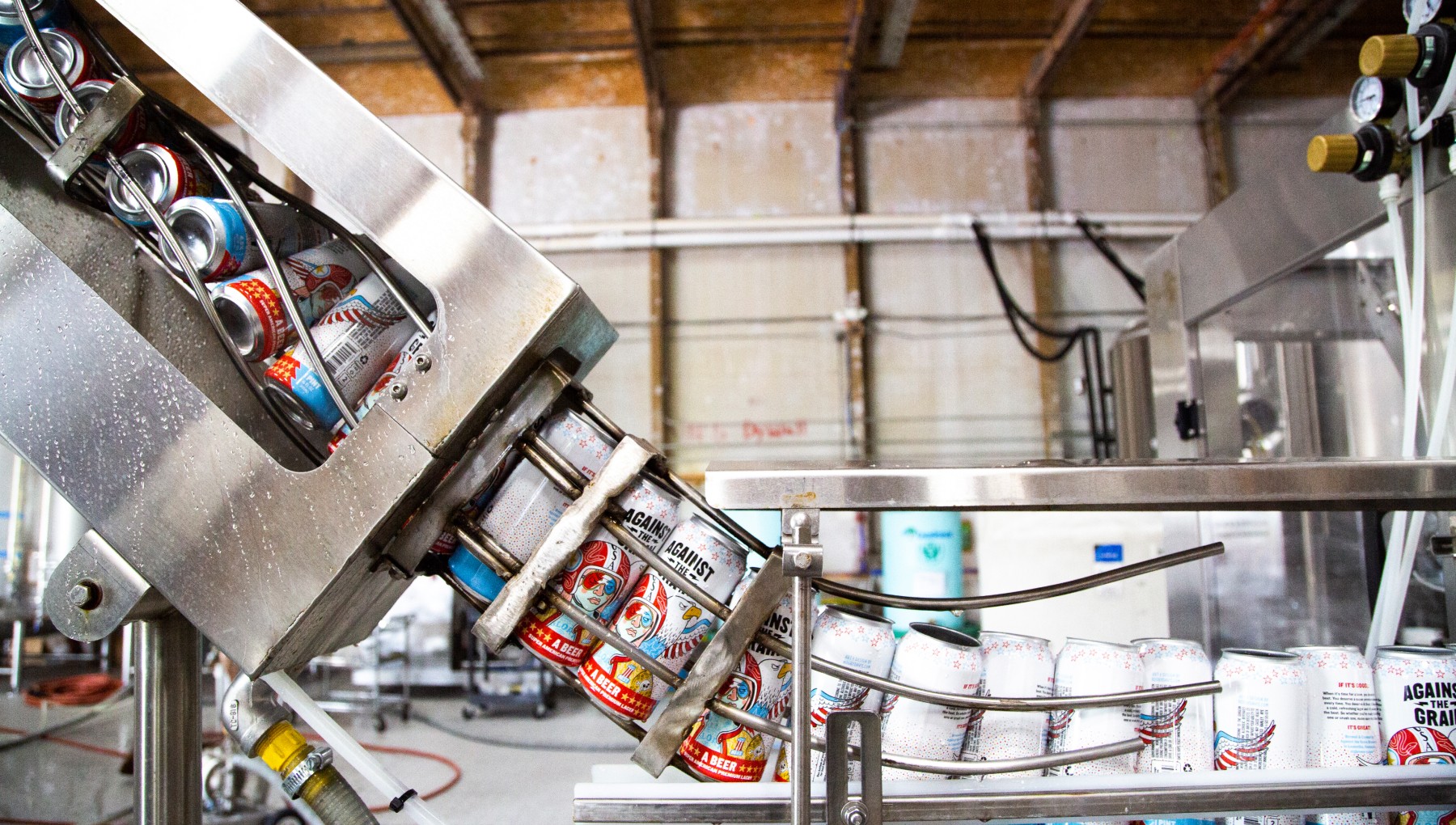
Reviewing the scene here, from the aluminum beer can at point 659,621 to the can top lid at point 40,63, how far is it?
0.81 meters

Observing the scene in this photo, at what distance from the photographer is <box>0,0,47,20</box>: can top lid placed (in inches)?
34.3

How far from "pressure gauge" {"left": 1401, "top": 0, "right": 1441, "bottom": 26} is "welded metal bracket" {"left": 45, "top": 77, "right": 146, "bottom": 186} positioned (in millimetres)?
1608

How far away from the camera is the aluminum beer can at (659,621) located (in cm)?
81

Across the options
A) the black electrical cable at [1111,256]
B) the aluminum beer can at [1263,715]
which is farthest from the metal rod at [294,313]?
the black electrical cable at [1111,256]

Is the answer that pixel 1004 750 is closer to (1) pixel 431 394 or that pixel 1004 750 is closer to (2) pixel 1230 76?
(1) pixel 431 394

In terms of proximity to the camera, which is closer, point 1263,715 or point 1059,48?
point 1263,715

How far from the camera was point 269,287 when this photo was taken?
0.85 m

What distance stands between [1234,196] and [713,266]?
4.29 meters

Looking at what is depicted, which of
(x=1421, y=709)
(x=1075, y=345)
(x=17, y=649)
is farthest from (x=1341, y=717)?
(x=1075, y=345)

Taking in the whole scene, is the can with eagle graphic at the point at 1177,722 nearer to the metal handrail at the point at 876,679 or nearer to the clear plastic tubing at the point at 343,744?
the metal handrail at the point at 876,679

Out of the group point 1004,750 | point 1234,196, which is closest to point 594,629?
point 1004,750

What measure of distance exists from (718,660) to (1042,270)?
5668mm

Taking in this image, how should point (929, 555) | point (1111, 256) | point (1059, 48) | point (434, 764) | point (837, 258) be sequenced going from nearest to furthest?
point (434, 764) < point (929, 555) < point (1059, 48) < point (1111, 256) < point (837, 258)

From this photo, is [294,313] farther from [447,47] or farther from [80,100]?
[447,47]
